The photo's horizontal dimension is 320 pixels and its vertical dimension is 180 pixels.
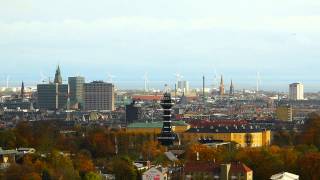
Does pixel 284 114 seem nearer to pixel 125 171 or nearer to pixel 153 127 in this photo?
pixel 153 127

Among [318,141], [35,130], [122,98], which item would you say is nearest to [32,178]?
[318,141]

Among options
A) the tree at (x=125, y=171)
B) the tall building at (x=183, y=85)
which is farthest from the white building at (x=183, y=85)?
the tree at (x=125, y=171)

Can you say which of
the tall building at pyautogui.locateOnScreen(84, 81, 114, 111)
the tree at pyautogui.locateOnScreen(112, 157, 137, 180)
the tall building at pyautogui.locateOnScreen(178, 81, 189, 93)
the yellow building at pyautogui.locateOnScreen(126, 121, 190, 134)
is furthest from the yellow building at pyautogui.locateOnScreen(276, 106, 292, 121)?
the tall building at pyautogui.locateOnScreen(178, 81, 189, 93)

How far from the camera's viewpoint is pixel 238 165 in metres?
33.2

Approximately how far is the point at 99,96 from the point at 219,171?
285 ft

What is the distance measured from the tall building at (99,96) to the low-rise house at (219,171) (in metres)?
84.3

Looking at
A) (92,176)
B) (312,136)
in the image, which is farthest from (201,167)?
(312,136)

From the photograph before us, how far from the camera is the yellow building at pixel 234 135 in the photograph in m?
55.2

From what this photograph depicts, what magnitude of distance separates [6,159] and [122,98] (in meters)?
106

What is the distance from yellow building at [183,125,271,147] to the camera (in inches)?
2175

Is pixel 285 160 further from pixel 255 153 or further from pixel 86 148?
pixel 86 148

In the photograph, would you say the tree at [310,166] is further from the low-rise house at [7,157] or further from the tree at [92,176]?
the low-rise house at [7,157]

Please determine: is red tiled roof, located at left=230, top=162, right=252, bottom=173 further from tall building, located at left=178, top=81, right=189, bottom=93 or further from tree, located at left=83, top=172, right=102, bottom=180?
tall building, located at left=178, top=81, right=189, bottom=93

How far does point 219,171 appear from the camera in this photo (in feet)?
108
